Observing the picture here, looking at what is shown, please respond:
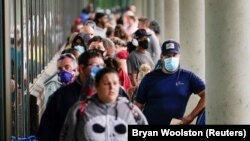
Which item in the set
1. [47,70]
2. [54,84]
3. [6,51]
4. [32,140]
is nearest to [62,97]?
[6,51]

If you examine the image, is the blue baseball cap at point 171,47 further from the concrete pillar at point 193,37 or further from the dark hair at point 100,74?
the concrete pillar at point 193,37

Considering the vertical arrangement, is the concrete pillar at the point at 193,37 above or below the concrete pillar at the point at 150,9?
below

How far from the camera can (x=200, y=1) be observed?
A: 15891 mm

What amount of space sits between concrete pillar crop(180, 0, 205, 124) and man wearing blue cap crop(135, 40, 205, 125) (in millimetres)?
4306

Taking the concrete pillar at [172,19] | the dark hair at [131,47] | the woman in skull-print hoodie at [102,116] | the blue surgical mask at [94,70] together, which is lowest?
the woman in skull-print hoodie at [102,116]

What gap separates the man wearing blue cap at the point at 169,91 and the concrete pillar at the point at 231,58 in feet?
4.63

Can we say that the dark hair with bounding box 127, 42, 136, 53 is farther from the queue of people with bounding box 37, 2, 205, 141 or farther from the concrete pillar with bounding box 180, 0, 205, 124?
the queue of people with bounding box 37, 2, 205, 141

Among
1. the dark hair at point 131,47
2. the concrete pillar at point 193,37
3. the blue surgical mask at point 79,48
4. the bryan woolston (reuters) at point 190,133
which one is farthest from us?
the dark hair at point 131,47

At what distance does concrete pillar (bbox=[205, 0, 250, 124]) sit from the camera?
30.4ft

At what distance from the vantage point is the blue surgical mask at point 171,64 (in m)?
10.9

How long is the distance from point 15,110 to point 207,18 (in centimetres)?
247

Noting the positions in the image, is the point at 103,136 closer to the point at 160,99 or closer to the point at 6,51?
the point at 6,51

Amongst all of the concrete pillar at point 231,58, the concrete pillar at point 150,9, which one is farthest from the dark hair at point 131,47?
the concrete pillar at point 150,9

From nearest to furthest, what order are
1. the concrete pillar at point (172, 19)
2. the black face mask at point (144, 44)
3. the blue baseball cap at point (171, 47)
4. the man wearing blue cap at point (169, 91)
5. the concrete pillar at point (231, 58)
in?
the concrete pillar at point (231, 58) < the man wearing blue cap at point (169, 91) < the blue baseball cap at point (171, 47) < the black face mask at point (144, 44) < the concrete pillar at point (172, 19)
